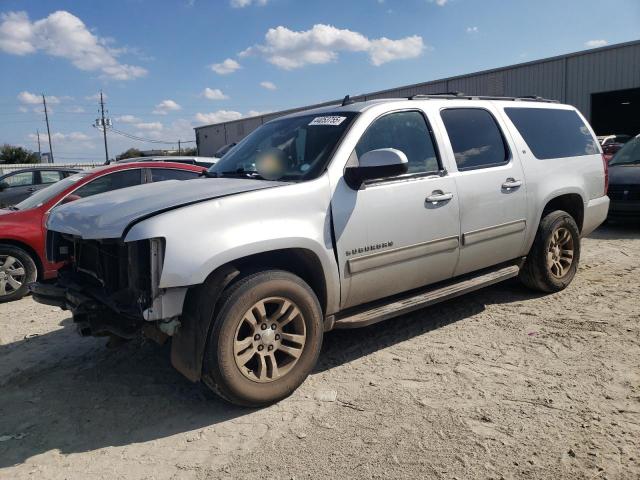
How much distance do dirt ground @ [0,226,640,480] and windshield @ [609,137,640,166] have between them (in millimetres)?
6249

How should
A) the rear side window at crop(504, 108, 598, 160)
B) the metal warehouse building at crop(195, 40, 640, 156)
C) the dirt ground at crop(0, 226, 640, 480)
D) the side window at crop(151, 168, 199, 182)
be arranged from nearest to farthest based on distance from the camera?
the dirt ground at crop(0, 226, 640, 480), the rear side window at crop(504, 108, 598, 160), the side window at crop(151, 168, 199, 182), the metal warehouse building at crop(195, 40, 640, 156)

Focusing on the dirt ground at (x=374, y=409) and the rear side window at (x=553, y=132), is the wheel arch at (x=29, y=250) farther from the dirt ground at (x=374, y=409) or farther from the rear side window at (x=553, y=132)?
the rear side window at (x=553, y=132)

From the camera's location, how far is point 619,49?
72.9ft

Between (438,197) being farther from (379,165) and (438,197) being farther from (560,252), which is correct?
(560,252)

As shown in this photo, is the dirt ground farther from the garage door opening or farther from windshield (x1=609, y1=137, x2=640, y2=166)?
the garage door opening

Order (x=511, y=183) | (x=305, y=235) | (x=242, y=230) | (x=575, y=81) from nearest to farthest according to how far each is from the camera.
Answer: (x=242, y=230)
(x=305, y=235)
(x=511, y=183)
(x=575, y=81)

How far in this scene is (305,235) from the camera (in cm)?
332

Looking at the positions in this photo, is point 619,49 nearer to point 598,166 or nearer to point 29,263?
point 598,166

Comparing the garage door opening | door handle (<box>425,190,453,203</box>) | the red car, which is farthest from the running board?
the garage door opening

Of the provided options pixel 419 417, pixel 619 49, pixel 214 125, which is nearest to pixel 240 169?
pixel 419 417

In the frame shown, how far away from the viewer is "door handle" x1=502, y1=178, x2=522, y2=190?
4571 millimetres

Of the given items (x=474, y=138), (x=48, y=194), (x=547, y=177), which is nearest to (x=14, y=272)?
(x=48, y=194)

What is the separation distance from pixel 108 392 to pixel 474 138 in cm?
355

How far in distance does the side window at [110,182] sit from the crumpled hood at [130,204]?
112 inches
